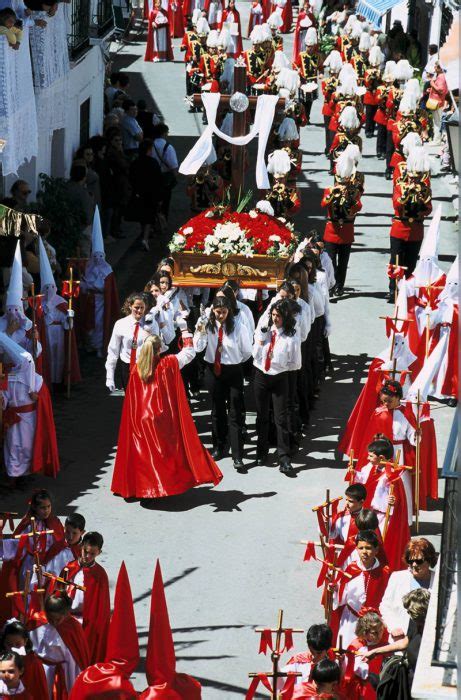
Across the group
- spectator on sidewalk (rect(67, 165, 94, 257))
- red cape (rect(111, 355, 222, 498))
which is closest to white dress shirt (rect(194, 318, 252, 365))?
red cape (rect(111, 355, 222, 498))

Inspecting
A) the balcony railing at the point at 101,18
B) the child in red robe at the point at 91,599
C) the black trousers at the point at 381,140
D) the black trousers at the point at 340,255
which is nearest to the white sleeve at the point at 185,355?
the child in red robe at the point at 91,599

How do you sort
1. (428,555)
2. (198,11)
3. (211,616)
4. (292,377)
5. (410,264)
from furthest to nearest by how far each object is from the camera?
(198,11)
(410,264)
(292,377)
(211,616)
(428,555)

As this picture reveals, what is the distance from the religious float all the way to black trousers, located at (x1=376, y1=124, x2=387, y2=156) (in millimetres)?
11475

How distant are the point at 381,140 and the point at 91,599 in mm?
18260

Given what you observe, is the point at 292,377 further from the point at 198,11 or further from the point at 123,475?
the point at 198,11

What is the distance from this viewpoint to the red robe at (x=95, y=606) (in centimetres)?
1100

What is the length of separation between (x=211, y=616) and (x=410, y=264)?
29.9ft

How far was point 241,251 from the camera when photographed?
16578 millimetres

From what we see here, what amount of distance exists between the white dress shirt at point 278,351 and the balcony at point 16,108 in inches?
168

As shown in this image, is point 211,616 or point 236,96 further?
point 236,96

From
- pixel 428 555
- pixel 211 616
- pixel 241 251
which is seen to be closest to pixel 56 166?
pixel 241 251

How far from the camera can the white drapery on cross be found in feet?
60.9

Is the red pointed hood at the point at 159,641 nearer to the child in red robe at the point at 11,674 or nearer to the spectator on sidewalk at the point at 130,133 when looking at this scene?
the child in red robe at the point at 11,674

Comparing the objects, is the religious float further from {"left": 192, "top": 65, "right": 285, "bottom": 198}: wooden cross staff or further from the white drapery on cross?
the white drapery on cross
